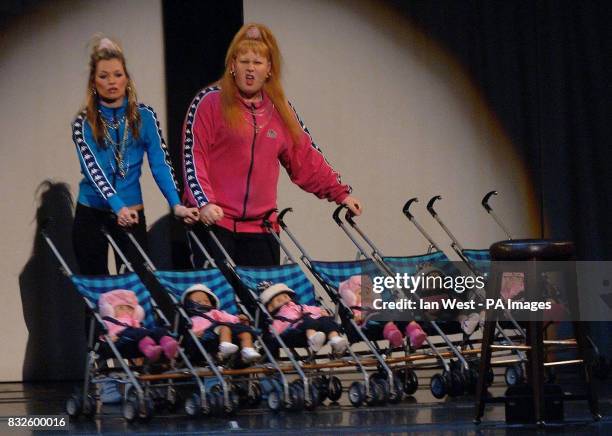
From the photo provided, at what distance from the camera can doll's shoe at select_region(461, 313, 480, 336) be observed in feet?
22.4

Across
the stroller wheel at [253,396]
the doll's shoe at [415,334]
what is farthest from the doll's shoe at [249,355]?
the doll's shoe at [415,334]

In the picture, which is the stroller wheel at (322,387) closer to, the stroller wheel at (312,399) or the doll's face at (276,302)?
the stroller wheel at (312,399)

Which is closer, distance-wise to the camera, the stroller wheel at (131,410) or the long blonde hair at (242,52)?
the stroller wheel at (131,410)

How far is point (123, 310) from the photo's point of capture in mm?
6133

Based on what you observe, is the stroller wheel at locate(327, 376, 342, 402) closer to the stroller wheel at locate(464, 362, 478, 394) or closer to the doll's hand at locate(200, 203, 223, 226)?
the stroller wheel at locate(464, 362, 478, 394)

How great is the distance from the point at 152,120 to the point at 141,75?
2.99 ft

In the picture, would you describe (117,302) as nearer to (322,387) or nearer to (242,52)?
(322,387)

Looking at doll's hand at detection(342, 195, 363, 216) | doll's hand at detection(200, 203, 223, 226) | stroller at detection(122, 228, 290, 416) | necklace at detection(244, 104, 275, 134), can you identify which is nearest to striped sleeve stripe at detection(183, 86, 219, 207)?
doll's hand at detection(200, 203, 223, 226)

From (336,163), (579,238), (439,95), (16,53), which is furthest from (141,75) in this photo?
(579,238)

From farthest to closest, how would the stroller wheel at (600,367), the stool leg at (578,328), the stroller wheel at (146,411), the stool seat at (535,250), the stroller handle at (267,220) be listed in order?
the stroller wheel at (600,367), the stroller handle at (267,220), the stroller wheel at (146,411), the stool leg at (578,328), the stool seat at (535,250)

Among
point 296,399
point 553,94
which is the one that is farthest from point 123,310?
point 553,94

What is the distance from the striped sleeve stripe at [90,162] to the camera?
675cm

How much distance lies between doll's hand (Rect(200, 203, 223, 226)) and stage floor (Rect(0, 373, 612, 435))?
0.99 meters

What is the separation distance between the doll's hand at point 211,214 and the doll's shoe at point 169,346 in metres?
0.92
